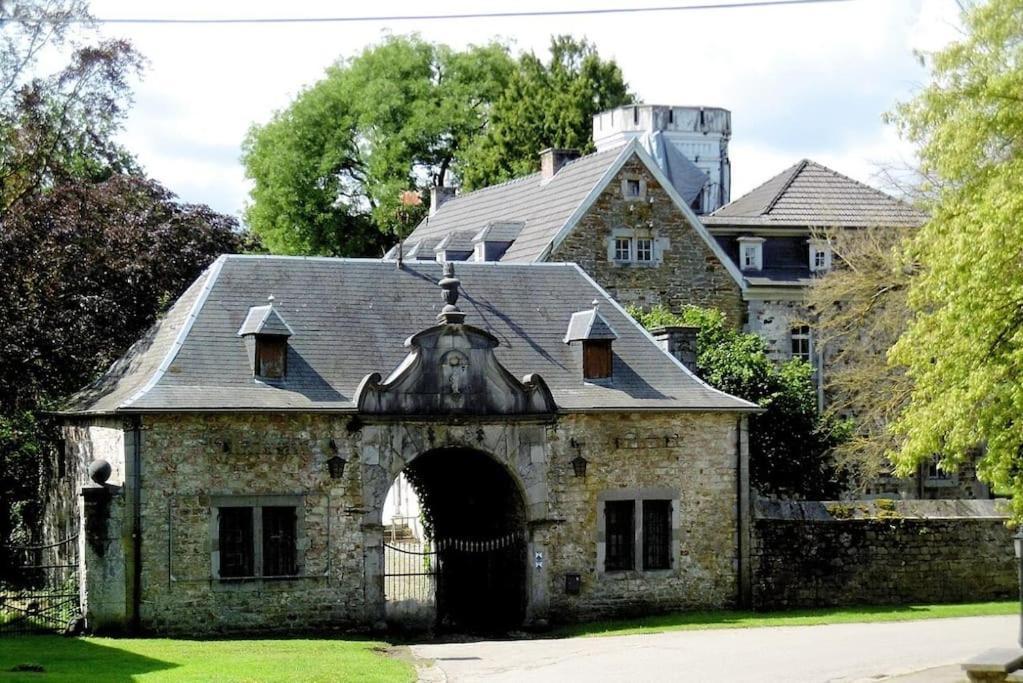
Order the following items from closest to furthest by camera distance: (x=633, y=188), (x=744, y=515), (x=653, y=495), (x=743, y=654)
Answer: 1. (x=743, y=654)
2. (x=653, y=495)
3. (x=744, y=515)
4. (x=633, y=188)

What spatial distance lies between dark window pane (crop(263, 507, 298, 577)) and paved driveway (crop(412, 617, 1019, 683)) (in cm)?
291

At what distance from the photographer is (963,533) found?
3272 cm

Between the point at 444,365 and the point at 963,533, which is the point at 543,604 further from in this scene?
the point at 963,533

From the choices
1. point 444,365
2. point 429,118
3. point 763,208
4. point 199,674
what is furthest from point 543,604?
point 429,118

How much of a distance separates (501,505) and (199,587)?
19.6 ft

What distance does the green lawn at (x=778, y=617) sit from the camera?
28531 millimetres

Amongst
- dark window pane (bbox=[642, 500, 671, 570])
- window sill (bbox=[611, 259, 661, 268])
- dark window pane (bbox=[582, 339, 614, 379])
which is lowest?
dark window pane (bbox=[642, 500, 671, 570])

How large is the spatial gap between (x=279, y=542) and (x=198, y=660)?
464 cm

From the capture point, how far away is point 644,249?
42.6 m

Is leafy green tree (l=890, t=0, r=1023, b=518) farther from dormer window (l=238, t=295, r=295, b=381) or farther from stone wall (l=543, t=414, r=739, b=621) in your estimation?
dormer window (l=238, t=295, r=295, b=381)

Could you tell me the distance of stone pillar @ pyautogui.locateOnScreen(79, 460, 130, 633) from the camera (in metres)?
26.8

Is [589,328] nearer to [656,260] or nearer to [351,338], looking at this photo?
[351,338]

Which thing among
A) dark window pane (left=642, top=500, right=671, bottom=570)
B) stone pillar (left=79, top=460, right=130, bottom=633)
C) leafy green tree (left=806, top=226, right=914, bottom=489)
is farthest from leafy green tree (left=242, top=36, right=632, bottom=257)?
stone pillar (left=79, top=460, right=130, bottom=633)

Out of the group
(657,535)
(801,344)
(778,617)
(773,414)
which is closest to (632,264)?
(801,344)
